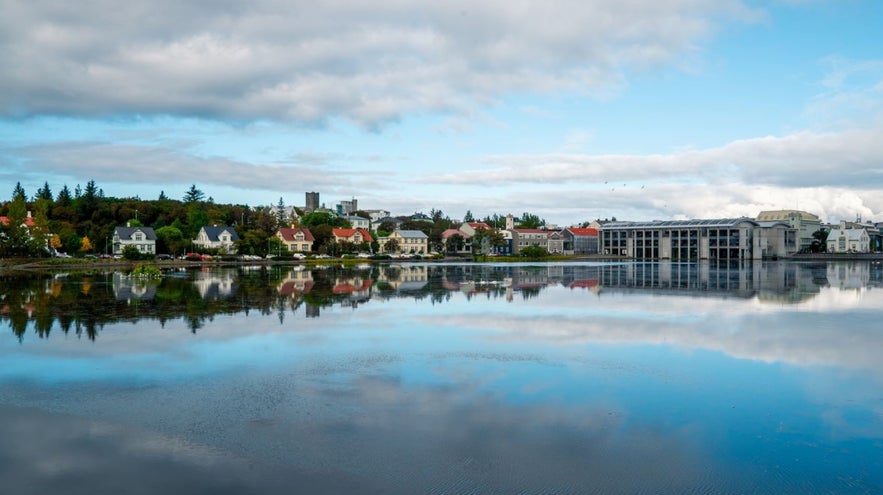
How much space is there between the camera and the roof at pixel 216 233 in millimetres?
86512

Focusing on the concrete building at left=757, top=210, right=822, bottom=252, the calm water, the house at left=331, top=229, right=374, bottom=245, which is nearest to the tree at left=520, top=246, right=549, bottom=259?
the house at left=331, top=229, right=374, bottom=245

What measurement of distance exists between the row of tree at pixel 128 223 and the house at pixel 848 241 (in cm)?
6414

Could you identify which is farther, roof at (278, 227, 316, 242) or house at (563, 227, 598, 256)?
house at (563, 227, 598, 256)

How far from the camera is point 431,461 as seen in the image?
7090 mm

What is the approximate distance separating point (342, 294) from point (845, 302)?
64.2ft

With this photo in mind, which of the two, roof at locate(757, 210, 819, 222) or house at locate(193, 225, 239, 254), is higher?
roof at locate(757, 210, 819, 222)

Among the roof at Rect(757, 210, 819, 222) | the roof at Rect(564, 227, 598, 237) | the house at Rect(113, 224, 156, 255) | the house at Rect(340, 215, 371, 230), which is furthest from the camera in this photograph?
the house at Rect(340, 215, 371, 230)

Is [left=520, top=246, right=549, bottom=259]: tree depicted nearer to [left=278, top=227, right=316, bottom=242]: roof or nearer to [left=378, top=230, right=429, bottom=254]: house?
[left=378, top=230, right=429, bottom=254]: house

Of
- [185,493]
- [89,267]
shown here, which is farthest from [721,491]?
[89,267]

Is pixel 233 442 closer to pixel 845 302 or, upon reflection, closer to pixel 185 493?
pixel 185 493

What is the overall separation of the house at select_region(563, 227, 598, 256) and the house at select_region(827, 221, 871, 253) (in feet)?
137

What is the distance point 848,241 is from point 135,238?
387ft

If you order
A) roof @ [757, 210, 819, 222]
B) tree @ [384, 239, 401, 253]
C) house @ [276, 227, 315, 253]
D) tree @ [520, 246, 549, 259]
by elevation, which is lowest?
tree @ [520, 246, 549, 259]

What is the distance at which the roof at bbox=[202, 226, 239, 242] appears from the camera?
86512 mm
